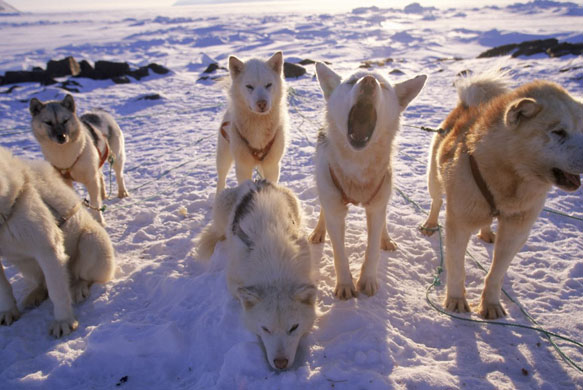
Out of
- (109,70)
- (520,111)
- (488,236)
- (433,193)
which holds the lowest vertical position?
(488,236)

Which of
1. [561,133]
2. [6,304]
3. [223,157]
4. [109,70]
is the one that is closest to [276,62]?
[223,157]

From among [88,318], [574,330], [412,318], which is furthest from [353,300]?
[88,318]

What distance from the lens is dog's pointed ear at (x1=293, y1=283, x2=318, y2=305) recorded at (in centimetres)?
243

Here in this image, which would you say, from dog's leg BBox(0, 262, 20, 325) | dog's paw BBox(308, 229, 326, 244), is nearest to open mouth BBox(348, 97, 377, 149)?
dog's paw BBox(308, 229, 326, 244)

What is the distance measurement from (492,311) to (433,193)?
59.5 inches

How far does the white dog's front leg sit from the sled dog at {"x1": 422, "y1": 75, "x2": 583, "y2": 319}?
0.83 metres

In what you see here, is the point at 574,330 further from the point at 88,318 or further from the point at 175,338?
the point at 88,318

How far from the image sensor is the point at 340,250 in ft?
9.83

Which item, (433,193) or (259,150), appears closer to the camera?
(433,193)

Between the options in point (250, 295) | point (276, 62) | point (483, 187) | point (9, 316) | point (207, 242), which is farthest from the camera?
point (276, 62)

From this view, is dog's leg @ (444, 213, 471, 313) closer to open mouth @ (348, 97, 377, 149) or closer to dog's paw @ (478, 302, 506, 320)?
dog's paw @ (478, 302, 506, 320)

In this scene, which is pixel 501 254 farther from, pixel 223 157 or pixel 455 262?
pixel 223 157

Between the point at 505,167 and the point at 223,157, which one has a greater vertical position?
the point at 505,167

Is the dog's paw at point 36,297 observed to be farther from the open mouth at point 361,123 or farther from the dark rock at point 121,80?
the dark rock at point 121,80
